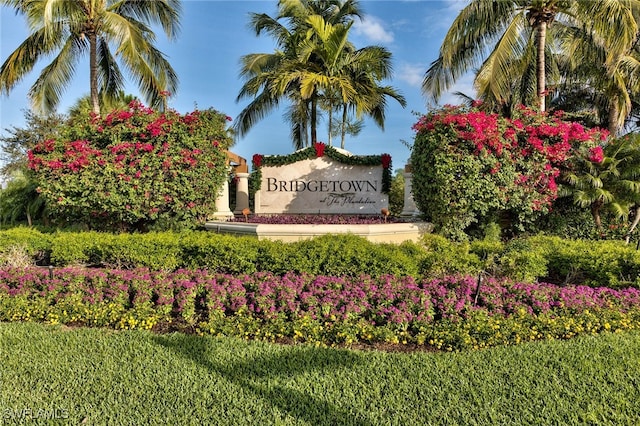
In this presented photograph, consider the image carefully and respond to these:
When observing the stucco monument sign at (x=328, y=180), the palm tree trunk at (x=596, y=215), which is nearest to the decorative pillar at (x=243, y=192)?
the stucco monument sign at (x=328, y=180)

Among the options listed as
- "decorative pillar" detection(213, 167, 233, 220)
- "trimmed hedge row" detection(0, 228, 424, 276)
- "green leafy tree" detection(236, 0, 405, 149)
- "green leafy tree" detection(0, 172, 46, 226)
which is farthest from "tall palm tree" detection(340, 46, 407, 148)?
"green leafy tree" detection(0, 172, 46, 226)

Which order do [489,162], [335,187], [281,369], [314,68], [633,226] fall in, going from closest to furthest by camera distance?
[281,369] → [489,162] → [633,226] → [335,187] → [314,68]

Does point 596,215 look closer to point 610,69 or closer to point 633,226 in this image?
point 633,226

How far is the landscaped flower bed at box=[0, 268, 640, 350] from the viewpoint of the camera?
3537 mm

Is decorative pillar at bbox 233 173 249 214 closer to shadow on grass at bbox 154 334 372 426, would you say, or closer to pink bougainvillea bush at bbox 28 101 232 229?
pink bougainvillea bush at bbox 28 101 232 229

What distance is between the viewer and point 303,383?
9.00 ft

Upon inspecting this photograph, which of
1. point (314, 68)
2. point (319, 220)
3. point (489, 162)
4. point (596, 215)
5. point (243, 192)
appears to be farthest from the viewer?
point (314, 68)

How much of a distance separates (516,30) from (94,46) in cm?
1087

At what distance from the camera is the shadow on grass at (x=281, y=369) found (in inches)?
94.3

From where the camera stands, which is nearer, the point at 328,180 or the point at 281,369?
the point at 281,369

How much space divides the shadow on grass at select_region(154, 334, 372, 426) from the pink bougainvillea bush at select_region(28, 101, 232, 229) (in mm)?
3827

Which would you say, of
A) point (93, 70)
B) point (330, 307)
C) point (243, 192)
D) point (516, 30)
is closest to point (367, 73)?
point (516, 30)

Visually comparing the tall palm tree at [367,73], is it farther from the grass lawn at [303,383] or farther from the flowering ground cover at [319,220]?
the grass lawn at [303,383]

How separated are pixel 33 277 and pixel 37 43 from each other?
8.85 m
